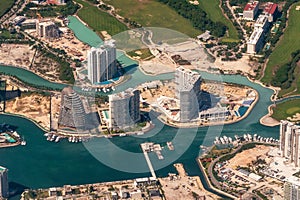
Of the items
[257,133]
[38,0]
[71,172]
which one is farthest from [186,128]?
[38,0]

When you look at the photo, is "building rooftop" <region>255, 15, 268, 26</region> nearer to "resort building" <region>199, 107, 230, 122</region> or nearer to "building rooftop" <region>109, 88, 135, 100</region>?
"resort building" <region>199, 107, 230, 122</region>

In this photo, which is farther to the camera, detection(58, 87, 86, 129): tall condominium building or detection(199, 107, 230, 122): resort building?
detection(199, 107, 230, 122): resort building

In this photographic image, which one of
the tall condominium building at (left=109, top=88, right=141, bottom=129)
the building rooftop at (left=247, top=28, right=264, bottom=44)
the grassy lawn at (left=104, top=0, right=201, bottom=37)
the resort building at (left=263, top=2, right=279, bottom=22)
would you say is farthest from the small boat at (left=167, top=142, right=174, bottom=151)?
the resort building at (left=263, top=2, right=279, bottom=22)

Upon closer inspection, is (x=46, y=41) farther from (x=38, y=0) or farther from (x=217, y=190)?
(x=217, y=190)

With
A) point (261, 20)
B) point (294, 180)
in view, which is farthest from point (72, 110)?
point (261, 20)

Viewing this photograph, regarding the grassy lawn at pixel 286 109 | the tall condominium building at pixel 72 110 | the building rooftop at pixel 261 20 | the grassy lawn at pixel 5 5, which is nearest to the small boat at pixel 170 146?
the tall condominium building at pixel 72 110

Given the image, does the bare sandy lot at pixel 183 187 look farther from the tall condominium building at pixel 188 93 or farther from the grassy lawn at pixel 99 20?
the grassy lawn at pixel 99 20
